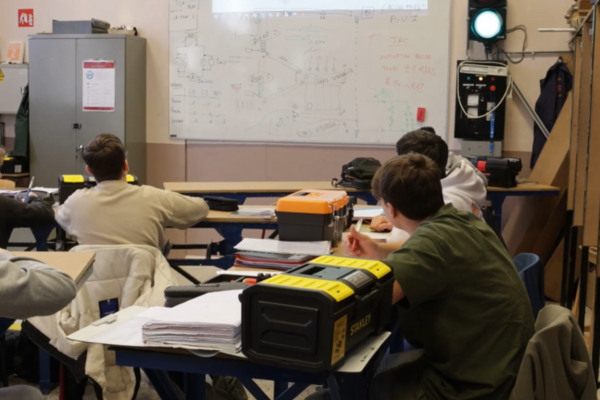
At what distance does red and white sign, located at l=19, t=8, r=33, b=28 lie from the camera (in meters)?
6.65

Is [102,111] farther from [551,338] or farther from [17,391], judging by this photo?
[551,338]

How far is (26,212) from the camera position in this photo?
135 inches

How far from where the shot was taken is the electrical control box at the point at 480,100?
5.59 m

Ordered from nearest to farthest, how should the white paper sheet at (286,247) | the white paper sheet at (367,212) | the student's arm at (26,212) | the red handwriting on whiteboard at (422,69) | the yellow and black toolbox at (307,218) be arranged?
Result: the white paper sheet at (286,247), the yellow and black toolbox at (307,218), the student's arm at (26,212), the white paper sheet at (367,212), the red handwriting on whiteboard at (422,69)

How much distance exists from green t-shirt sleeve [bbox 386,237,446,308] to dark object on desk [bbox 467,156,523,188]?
3.53m

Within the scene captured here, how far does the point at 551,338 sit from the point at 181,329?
33.1 inches

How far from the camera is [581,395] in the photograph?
1.67 metres

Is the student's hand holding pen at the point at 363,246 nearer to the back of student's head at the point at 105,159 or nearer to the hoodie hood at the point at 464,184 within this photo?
the hoodie hood at the point at 464,184

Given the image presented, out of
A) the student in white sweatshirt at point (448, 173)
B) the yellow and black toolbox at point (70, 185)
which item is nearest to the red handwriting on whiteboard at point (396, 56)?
the student in white sweatshirt at point (448, 173)

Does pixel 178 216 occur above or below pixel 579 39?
below

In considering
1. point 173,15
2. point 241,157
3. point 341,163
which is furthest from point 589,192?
point 173,15

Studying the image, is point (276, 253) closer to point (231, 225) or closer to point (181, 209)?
point (181, 209)

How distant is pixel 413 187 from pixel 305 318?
0.64 meters

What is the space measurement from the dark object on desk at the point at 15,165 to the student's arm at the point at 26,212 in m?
2.80
